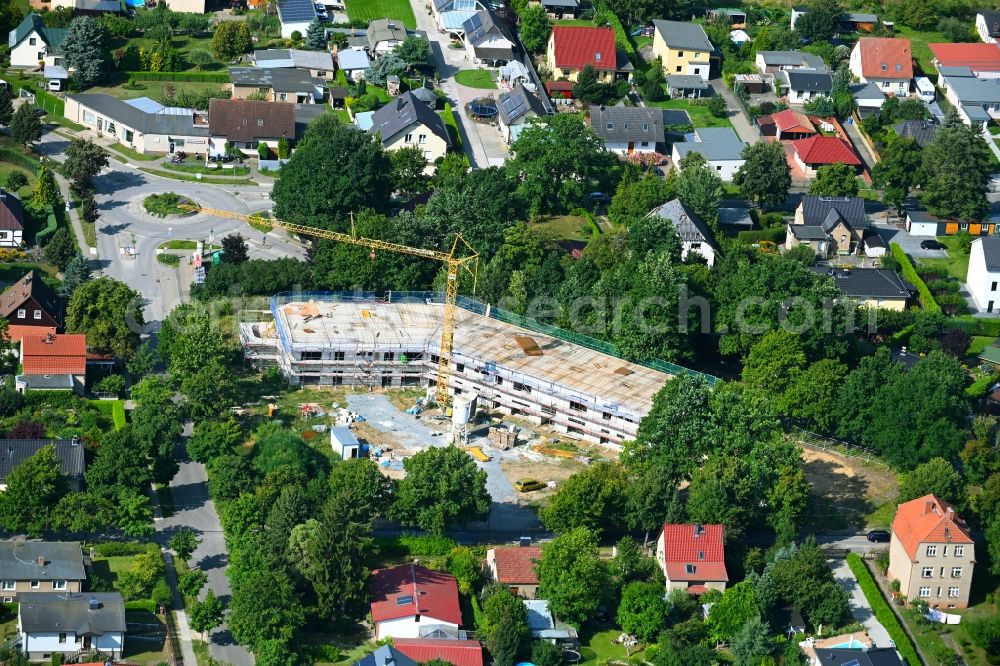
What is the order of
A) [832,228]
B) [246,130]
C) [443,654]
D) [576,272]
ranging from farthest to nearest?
[246,130]
[832,228]
[576,272]
[443,654]

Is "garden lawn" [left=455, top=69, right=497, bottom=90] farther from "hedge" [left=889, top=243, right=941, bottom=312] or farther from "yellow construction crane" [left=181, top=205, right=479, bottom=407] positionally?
"hedge" [left=889, top=243, right=941, bottom=312]

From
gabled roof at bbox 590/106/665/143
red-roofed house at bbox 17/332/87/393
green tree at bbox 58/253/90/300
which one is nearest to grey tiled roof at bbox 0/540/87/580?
red-roofed house at bbox 17/332/87/393

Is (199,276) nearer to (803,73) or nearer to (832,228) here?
(832,228)

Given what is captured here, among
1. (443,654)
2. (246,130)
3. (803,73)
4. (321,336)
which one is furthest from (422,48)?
(443,654)

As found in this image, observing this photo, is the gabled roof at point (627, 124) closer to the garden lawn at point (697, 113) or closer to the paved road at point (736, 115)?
the garden lawn at point (697, 113)

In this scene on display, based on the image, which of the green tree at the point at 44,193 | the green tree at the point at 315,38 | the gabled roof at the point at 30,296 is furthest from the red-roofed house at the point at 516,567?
the green tree at the point at 315,38

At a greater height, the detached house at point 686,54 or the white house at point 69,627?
the detached house at point 686,54
